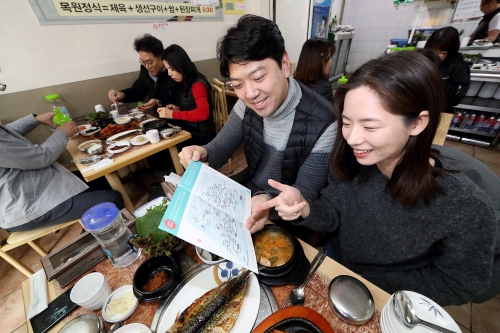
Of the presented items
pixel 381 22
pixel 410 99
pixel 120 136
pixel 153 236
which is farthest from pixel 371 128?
→ pixel 381 22

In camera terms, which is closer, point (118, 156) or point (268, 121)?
point (268, 121)

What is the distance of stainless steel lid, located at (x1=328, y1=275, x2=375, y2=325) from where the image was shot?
2.00ft

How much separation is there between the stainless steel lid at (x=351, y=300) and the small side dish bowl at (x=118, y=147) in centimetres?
178

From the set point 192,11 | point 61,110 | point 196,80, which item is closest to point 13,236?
point 61,110

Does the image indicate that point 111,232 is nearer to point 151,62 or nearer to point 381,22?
point 151,62

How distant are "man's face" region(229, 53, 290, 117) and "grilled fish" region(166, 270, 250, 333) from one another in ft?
2.68

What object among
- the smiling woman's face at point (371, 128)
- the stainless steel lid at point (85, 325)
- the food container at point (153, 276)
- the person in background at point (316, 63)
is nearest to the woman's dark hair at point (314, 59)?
the person in background at point (316, 63)

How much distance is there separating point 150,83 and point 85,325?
273 centimetres

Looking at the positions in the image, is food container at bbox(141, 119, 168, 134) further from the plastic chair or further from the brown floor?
the brown floor

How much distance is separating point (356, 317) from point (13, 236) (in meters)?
2.25

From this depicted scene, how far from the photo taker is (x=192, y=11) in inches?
117

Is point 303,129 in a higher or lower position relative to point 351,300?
higher

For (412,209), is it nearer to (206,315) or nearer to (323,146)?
(323,146)

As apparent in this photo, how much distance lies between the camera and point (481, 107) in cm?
306
